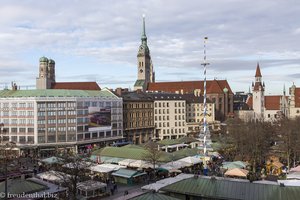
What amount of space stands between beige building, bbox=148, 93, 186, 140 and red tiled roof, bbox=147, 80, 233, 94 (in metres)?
24.5

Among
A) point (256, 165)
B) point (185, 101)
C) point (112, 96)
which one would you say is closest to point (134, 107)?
point (112, 96)

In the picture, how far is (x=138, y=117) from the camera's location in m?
102

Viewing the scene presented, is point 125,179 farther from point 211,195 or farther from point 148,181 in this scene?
point 211,195

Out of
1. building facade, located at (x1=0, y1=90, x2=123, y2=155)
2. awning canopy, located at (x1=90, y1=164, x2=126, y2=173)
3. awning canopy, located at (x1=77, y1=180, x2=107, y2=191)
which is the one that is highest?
building facade, located at (x1=0, y1=90, x2=123, y2=155)

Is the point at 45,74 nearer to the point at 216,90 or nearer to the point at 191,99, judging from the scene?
the point at 191,99

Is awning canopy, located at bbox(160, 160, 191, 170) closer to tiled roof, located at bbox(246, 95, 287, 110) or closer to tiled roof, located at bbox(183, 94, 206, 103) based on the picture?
tiled roof, located at bbox(183, 94, 206, 103)

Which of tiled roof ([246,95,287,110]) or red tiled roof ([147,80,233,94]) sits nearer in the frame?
red tiled roof ([147,80,233,94])

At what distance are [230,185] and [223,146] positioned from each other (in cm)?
4027

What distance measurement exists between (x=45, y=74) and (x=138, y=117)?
59435 millimetres

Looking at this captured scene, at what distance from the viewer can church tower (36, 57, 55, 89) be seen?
139288 millimetres

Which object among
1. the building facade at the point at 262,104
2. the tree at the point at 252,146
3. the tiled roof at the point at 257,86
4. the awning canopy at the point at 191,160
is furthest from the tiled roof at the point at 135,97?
the tiled roof at the point at 257,86

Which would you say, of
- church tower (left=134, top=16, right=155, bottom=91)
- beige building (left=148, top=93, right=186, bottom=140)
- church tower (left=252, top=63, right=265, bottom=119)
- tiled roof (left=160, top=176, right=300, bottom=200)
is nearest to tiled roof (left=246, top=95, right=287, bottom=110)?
church tower (left=252, top=63, right=265, bottom=119)

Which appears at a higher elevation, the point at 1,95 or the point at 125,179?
the point at 1,95

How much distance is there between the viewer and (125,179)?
48750 millimetres
